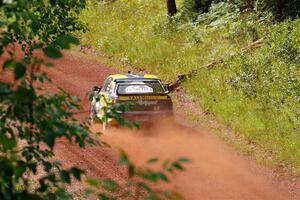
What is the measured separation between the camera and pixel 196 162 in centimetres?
1409

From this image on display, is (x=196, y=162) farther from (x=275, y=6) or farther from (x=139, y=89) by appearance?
(x=275, y=6)

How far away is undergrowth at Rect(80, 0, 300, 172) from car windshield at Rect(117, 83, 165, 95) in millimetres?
3294

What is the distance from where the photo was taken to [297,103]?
52.1 ft

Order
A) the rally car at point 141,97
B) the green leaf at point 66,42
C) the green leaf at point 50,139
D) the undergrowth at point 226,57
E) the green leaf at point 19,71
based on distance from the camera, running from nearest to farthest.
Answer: the green leaf at point 19,71 → the green leaf at point 50,139 → the green leaf at point 66,42 → the rally car at point 141,97 → the undergrowth at point 226,57

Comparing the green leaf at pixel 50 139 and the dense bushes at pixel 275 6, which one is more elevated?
the dense bushes at pixel 275 6

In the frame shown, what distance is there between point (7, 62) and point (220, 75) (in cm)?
1778

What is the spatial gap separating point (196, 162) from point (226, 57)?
8.29 m

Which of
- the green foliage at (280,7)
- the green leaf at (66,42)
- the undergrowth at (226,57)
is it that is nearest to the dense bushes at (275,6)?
the green foliage at (280,7)

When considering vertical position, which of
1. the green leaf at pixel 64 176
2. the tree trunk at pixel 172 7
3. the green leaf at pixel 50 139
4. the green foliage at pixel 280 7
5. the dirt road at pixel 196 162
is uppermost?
the tree trunk at pixel 172 7

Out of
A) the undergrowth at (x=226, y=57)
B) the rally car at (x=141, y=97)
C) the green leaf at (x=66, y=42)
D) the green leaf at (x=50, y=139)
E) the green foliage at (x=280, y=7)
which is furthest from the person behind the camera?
the green foliage at (x=280, y=7)

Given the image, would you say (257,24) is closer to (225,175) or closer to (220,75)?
(220,75)

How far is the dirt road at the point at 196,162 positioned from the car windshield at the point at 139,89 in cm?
116

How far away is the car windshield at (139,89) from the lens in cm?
1500

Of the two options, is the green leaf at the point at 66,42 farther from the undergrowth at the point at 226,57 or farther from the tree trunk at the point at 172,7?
the tree trunk at the point at 172,7
